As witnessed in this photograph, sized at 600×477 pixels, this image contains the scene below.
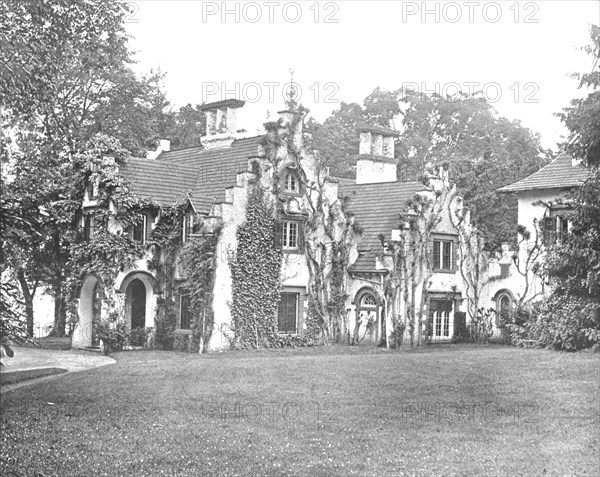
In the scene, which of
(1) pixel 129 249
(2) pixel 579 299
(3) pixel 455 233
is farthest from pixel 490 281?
(1) pixel 129 249

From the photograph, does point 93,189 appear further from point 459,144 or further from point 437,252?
point 459,144

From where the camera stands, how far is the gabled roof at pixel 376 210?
37812mm

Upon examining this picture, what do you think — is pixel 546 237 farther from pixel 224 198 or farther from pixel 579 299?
pixel 224 198

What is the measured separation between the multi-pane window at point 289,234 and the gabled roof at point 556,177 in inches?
374

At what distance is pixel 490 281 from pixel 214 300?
40.4ft

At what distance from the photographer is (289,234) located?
3622cm

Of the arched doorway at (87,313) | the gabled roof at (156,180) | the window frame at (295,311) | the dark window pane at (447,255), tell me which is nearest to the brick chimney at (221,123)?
the gabled roof at (156,180)

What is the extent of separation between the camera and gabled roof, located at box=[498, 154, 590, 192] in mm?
38472

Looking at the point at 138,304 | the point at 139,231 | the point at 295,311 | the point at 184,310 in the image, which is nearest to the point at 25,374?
the point at 138,304

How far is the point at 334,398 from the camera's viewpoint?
2156cm

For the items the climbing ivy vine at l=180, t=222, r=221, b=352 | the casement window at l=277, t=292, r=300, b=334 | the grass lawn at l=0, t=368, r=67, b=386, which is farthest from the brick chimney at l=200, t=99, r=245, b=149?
the grass lawn at l=0, t=368, r=67, b=386

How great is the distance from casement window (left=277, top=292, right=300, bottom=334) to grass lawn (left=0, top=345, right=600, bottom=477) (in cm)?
732

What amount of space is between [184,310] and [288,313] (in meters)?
3.76

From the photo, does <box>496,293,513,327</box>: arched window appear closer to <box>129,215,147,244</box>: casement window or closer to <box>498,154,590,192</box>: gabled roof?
<box>498,154,590,192</box>: gabled roof
